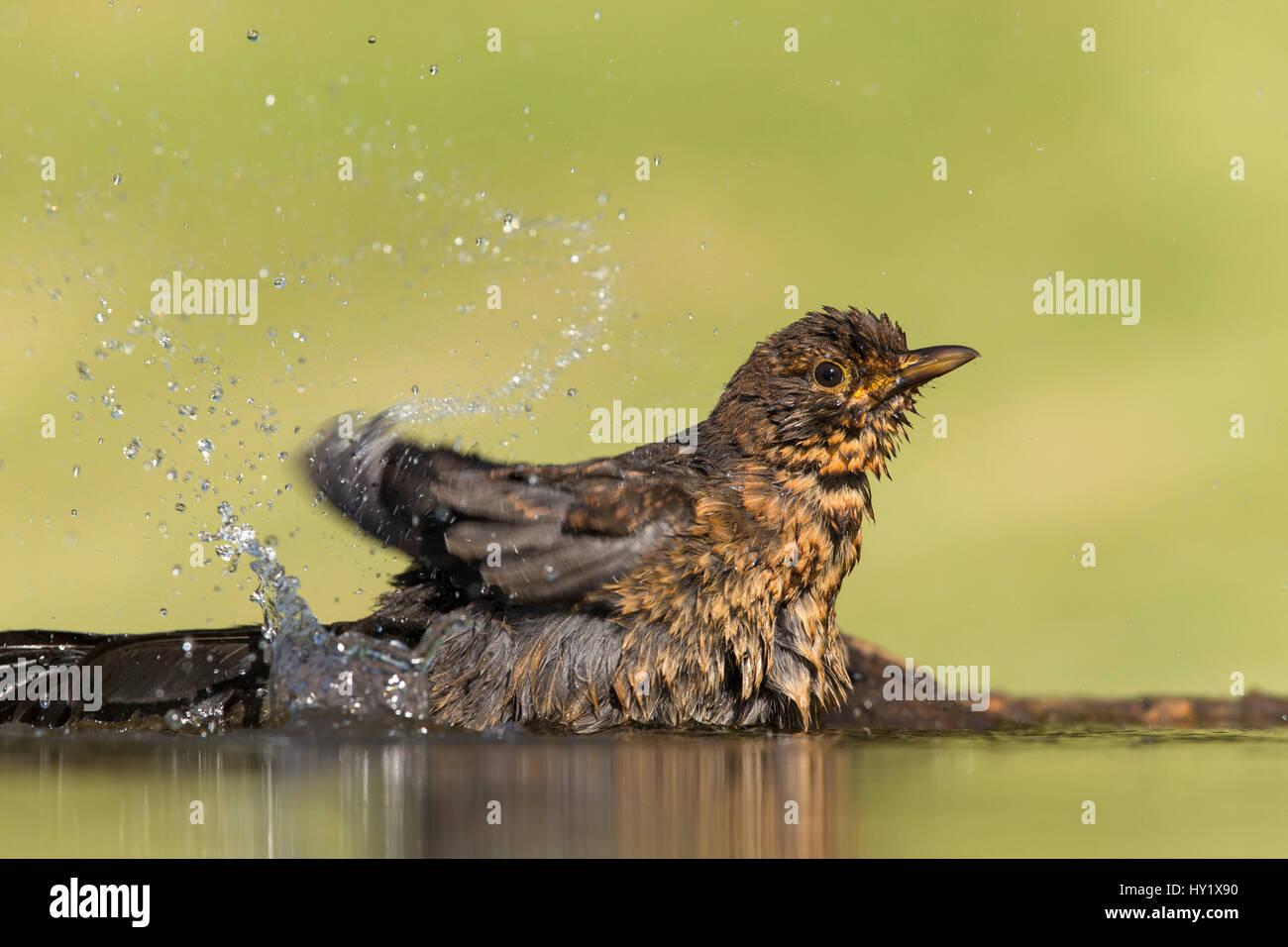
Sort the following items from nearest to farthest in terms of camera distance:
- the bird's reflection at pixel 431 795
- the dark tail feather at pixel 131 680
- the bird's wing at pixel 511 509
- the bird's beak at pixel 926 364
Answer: the bird's reflection at pixel 431 795 < the dark tail feather at pixel 131 680 < the bird's wing at pixel 511 509 < the bird's beak at pixel 926 364

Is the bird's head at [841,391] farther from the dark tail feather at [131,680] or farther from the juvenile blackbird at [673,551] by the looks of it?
the dark tail feather at [131,680]

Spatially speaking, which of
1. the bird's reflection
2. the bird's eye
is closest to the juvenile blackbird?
the bird's eye

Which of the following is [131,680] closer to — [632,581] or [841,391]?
[632,581]

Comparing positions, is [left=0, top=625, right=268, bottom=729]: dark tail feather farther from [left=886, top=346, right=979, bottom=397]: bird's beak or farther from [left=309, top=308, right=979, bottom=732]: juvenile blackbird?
[left=886, top=346, right=979, bottom=397]: bird's beak

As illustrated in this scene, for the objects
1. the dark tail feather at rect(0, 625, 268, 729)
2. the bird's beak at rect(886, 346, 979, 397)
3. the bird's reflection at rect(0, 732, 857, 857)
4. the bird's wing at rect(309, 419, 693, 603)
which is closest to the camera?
the bird's reflection at rect(0, 732, 857, 857)

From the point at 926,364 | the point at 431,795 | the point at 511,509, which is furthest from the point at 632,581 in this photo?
the point at 431,795

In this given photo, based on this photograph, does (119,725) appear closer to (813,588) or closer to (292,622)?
(292,622)

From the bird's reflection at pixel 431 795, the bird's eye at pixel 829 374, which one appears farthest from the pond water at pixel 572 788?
the bird's eye at pixel 829 374
